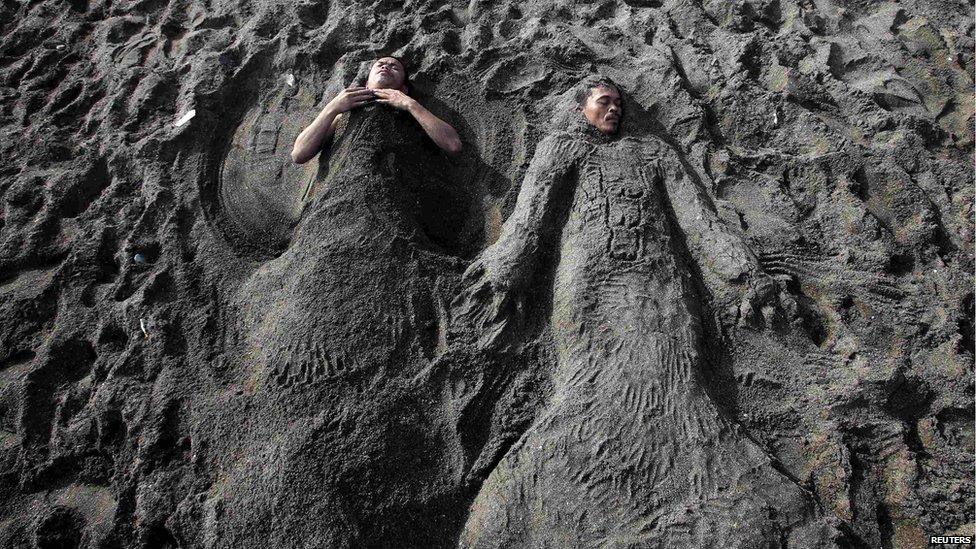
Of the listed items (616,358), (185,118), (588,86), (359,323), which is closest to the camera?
(616,358)

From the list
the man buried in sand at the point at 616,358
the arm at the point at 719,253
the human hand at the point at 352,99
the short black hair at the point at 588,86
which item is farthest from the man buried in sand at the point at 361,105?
the arm at the point at 719,253

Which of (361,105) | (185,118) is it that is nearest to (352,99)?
(361,105)

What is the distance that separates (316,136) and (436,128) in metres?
0.58

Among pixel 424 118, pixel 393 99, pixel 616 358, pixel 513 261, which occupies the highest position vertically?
pixel 393 99

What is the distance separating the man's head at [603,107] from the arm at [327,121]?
106 centimetres

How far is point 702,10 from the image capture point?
392 centimetres

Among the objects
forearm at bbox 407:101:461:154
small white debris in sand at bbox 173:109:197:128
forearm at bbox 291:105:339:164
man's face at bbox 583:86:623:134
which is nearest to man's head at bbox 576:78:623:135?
man's face at bbox 583:86:623:134

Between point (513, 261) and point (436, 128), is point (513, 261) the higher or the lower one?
the lower one

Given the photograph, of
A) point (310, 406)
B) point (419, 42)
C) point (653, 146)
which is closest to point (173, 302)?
point (310, 406)

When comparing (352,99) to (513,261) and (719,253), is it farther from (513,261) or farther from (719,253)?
(719,253)

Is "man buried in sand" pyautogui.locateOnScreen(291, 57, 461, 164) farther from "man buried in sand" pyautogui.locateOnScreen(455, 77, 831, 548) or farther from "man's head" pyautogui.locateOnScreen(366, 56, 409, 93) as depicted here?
"man buried in sand" pyautogui.locateOnScreen(455, 77, 831, 548)

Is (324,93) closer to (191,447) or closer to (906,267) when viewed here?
(191,447)

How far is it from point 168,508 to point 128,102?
7.99 feet

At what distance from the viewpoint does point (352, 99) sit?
313cm
